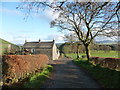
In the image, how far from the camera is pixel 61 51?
327 ft

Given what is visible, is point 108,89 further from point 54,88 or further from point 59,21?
point 59,21

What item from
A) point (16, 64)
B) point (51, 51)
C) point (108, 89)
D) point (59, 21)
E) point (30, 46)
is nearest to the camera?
point (108, 89)

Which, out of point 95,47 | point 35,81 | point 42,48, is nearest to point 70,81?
point 35,81

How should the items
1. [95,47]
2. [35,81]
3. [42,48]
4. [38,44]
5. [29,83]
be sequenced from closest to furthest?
[29,83] < [35,81] < [95,47] < [42,48] < [38,44]

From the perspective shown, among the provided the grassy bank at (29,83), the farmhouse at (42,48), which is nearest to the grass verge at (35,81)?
the grassy bank at (29,83)

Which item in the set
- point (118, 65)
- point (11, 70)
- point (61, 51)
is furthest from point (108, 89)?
point (61, 51)

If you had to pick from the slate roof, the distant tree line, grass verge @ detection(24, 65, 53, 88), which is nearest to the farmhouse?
the slate roof

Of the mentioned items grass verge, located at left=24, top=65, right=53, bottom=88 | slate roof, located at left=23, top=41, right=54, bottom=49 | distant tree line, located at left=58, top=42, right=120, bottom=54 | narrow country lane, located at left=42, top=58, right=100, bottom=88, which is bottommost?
narrow country lane, located at left=42, top=58, right=100, bottom=88

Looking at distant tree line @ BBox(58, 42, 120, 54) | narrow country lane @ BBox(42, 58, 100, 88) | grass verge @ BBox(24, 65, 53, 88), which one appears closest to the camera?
grass verge @ BBox(24, 65, 53, 88)

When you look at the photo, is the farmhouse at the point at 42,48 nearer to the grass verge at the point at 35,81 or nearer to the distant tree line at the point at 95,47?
the distant tree line at the point at 95,47

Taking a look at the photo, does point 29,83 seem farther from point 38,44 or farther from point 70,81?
point 38,44

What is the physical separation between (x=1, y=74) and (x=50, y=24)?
816 inches

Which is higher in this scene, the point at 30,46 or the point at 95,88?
the point at 30,46

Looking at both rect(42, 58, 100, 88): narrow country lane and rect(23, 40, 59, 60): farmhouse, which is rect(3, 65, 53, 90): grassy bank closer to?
rect(42, 58, 100, 88): narrow country lane
